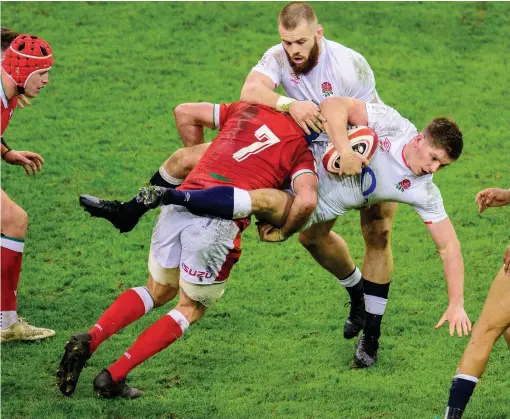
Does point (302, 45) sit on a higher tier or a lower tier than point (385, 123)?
higher

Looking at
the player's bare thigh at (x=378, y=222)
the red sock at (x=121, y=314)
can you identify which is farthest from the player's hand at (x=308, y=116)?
the red sock at (x=121, y=314)

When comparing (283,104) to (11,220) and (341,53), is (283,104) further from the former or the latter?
(11,220)

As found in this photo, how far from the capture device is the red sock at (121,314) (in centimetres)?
711

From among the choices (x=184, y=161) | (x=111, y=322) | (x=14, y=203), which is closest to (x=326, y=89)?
(x=184, y=161)

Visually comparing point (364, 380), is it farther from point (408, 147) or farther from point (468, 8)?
point (468, 8)

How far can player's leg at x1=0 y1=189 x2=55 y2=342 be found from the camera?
316 inches

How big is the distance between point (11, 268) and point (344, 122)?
270 cm

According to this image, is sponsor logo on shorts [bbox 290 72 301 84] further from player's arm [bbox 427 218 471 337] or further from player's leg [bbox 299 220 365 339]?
player's arm [bbox 427 218 471 337]

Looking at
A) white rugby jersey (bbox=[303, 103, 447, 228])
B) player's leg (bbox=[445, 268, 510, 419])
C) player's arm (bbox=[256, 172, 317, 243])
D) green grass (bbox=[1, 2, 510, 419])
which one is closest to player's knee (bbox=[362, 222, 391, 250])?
white rugby jersey (bbox=[303, 103, 447, 228])

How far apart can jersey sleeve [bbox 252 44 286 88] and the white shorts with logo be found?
3.93 ft

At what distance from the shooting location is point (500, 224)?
10.6m

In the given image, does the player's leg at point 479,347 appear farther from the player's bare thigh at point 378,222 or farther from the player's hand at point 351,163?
the player's bare thigh at point 378,222

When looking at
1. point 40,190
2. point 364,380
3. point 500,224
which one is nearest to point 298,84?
point 364,380

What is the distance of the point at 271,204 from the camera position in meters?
7.09
